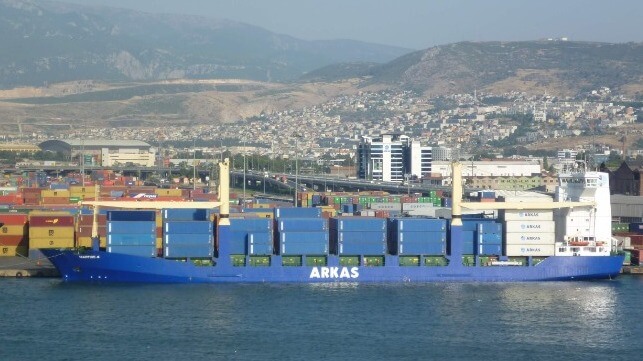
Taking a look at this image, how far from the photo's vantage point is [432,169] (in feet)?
216

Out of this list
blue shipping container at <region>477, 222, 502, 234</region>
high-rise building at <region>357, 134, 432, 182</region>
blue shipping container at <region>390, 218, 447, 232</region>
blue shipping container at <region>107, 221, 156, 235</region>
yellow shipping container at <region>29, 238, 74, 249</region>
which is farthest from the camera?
high-rise building at <region>357, 134, 432, 182</region>

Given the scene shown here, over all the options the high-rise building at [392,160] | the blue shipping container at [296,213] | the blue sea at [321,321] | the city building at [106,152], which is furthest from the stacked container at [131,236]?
the city building at [106,152]

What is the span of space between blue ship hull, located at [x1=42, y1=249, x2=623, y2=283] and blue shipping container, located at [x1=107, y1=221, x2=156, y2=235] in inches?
18.5

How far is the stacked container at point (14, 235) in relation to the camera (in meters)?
30.7

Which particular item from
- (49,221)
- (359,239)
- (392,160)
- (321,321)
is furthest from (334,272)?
(392,160)

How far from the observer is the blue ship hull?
88.1 ft

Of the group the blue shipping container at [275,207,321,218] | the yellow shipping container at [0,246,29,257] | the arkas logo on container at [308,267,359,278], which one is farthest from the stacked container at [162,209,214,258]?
the yellow shipping container at [0,246,29,257]

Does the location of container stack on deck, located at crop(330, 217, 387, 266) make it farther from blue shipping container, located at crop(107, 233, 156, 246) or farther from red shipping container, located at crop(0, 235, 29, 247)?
red shipping container, located at crop(0, 235, 29, 247)

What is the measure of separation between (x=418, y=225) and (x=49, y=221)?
8.13 meters

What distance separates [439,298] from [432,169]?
133ft

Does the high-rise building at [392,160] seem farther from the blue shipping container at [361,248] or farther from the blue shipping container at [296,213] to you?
the blue shipping container at [361,248]

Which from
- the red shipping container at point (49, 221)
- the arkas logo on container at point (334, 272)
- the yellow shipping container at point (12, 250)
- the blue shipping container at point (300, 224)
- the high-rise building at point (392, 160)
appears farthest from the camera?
the high-rise building at point (392, 160)

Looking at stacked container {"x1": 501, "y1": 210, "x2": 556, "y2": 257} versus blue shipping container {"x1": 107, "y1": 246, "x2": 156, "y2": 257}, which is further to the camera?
stacked container {"x1": 501, "y1": 210, "x2": 556, "y2": 257}

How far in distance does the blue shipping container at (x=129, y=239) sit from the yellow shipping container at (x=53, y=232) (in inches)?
122
